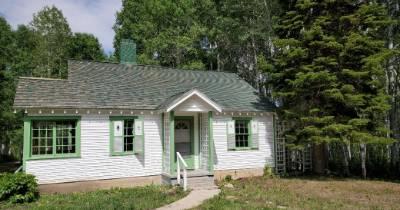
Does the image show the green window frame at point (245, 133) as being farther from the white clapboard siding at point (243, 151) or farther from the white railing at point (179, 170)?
the white railing at point (179, 170)

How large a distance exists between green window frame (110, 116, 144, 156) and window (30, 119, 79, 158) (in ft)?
4.18

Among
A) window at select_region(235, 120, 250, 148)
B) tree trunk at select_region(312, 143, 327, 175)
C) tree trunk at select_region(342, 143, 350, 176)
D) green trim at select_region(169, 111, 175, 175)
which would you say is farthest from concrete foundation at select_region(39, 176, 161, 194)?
tree trunk at select_region(342, 143, 350, 176)

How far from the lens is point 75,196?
10.1 meters

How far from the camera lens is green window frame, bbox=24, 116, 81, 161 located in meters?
10.3

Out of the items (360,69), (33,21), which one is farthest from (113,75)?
(33,21)

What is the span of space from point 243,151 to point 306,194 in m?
3.96

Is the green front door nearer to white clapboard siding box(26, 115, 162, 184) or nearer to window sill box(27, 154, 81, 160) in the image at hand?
white clapboard siding box(26, 115, 162, 184)

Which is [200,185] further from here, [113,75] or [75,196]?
[113,75]

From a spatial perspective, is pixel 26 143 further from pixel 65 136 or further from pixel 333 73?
pixel 333 73

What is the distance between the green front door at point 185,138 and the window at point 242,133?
6.98 feet

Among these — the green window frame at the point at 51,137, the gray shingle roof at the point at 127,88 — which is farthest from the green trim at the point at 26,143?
the gray shingle roof at the point at 127,88

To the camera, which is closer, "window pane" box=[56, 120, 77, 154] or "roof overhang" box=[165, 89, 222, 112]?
"window pane" box=[56, 120, 77, 154]

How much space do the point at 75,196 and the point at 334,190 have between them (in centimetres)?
897

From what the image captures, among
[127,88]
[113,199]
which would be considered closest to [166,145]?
[127,88]
